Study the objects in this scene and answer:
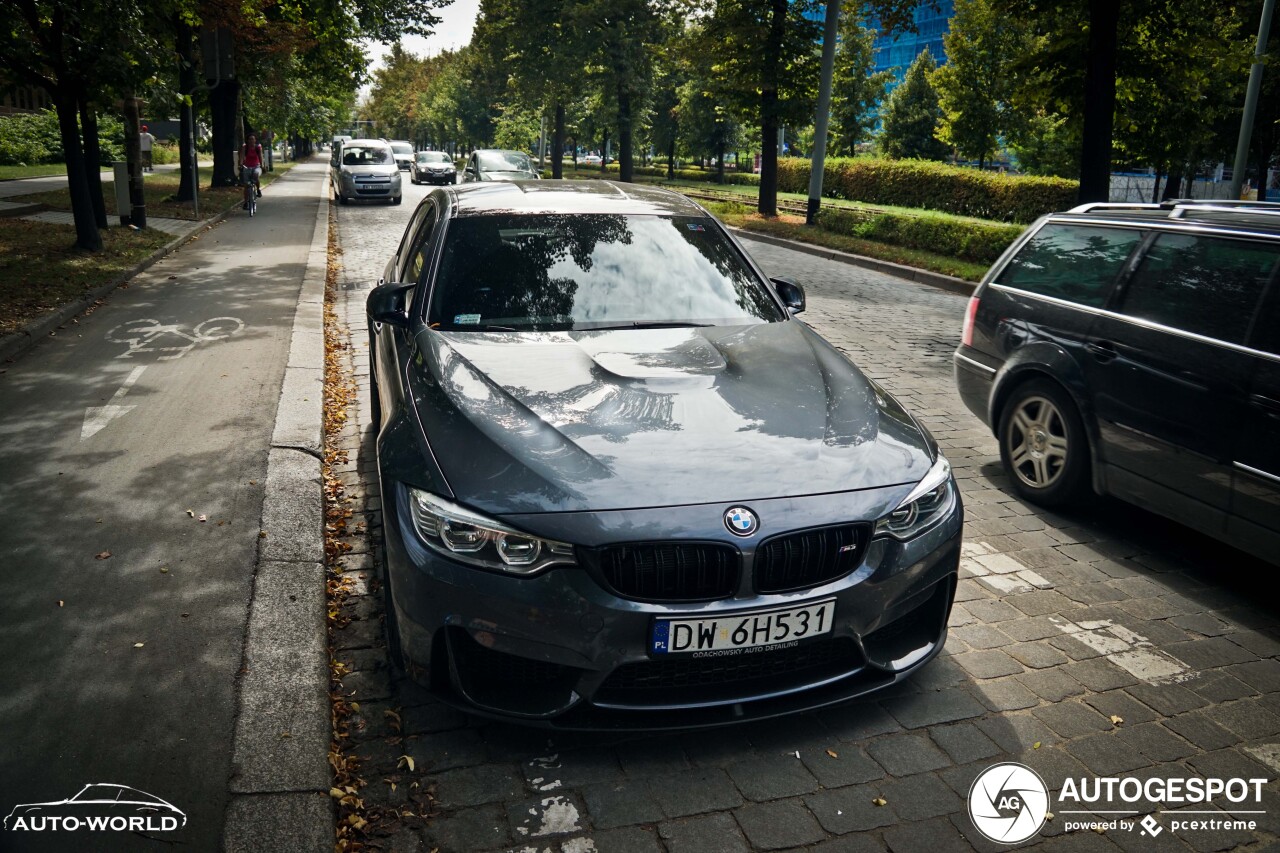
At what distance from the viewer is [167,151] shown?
53375mm

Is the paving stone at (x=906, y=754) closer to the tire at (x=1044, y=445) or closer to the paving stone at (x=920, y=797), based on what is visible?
the paving stone at (x=920, y=797)

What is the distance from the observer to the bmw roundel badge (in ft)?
9.70

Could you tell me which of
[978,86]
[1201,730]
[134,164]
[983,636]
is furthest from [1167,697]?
[978,86]

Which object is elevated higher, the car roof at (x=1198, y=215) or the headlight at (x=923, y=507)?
the car roof at (x=1198, y=215)

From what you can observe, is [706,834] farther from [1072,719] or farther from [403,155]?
[403,155]

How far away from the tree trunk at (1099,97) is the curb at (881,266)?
2080 mm

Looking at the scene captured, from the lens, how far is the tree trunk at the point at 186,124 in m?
20.7

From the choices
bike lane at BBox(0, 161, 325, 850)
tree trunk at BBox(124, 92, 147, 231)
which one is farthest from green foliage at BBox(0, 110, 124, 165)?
bike lane at BBox(0, 161, 325, 850)

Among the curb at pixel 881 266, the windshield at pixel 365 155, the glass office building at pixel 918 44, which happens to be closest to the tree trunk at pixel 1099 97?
the curb at pixel 881 266

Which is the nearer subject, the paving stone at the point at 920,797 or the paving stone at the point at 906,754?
the paving stone at the point at 920,797

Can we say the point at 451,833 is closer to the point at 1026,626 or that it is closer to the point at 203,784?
the point at 203,784

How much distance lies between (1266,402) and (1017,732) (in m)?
1.91

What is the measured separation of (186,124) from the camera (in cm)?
2070

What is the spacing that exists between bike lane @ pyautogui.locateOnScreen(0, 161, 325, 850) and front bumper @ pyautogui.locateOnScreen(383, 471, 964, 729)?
80cm
